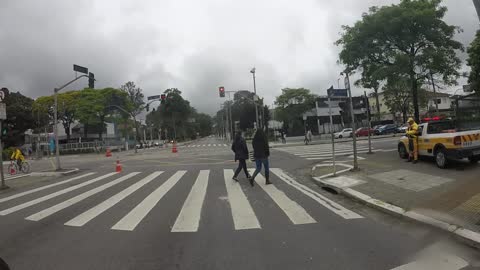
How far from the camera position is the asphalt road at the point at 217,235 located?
4801 mm

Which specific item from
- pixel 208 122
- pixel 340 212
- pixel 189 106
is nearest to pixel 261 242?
pixel 340 212

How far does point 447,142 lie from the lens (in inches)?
453

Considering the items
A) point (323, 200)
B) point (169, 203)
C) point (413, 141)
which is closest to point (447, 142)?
point (413, 141)

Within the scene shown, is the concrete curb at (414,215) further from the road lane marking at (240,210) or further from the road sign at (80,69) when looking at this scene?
the road sign at (80,69)

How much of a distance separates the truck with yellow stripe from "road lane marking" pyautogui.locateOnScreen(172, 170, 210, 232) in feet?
24.1

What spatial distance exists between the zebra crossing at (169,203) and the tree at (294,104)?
59919mm

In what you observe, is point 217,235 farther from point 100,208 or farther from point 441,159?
point 441,159

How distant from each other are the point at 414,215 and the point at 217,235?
345 cm

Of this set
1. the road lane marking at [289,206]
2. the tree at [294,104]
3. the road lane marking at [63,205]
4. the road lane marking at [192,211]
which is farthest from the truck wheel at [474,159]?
the tree at [294,104]

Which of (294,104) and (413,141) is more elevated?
(294,104)

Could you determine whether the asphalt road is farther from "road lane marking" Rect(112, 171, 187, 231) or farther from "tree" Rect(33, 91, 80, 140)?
"tree" Rect(33, 91, 80, 140)

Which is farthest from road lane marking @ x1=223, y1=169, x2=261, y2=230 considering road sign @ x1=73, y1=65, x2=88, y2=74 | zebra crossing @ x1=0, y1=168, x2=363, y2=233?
road sign @ x1=73, y1=65, x2=88, y2=74

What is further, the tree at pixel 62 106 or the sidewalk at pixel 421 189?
the tree at pixel 62 106

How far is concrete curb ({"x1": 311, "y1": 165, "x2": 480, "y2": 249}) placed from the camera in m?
5.29
